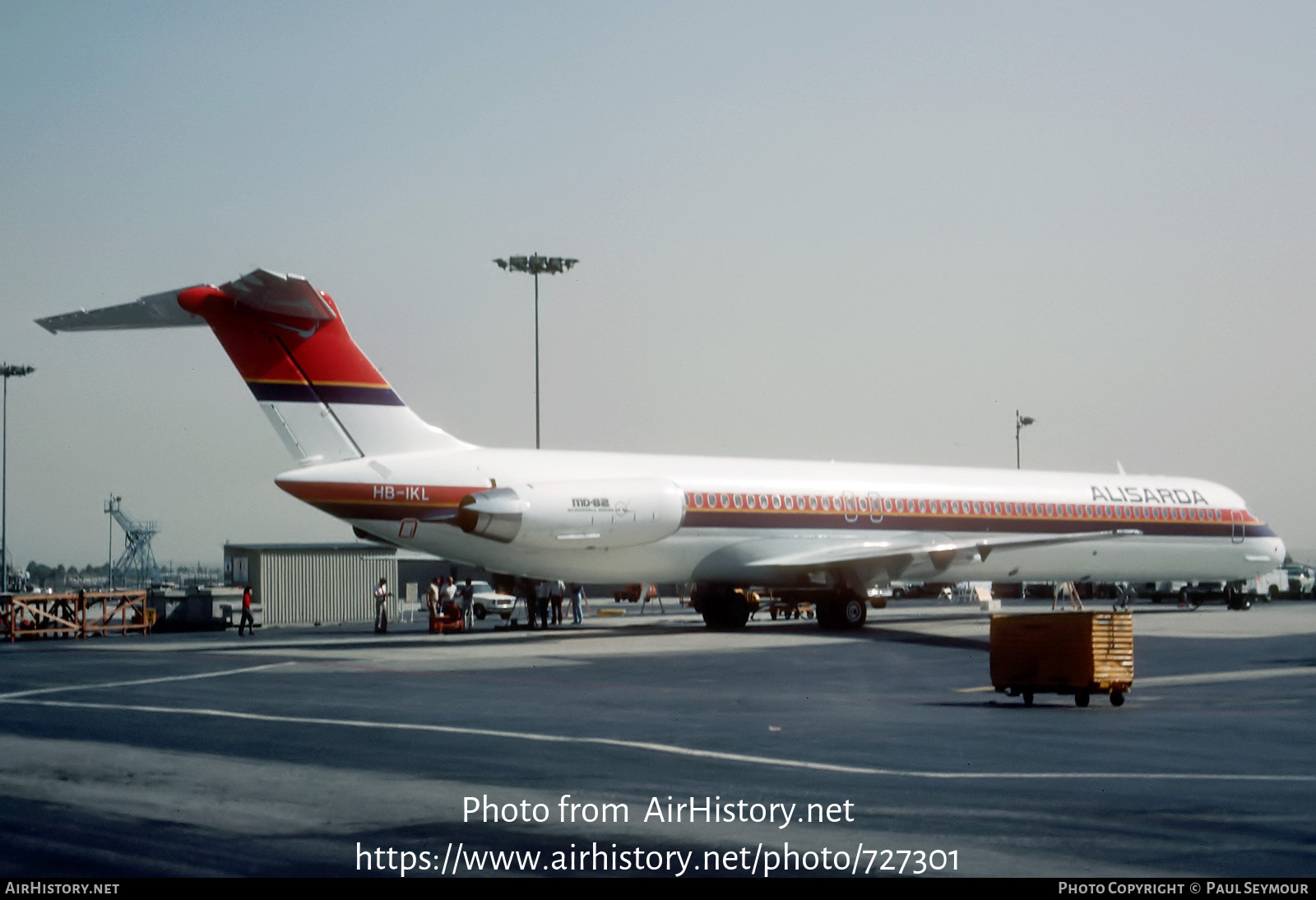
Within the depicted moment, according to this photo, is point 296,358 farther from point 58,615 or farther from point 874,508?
point 58,615

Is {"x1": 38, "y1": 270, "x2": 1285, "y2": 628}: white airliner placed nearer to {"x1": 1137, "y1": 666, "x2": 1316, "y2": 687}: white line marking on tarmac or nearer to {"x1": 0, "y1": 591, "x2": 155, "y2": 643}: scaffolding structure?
{"x1": 1137, "y1": 666, "x2": 1316, "y2": 687}: white line marking on tarmac

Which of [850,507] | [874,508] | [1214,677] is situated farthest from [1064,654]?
[874,508]

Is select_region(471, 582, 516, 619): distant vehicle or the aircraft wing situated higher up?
the aircraft wing

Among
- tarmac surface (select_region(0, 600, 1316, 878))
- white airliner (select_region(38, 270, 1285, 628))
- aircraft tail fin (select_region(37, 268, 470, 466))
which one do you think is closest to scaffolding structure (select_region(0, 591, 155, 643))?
aircraft tail fin (select_region(37, 268, 470, 466))

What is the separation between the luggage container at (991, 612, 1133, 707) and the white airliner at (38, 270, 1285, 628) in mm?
14095

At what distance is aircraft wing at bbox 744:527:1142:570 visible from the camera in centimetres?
3306

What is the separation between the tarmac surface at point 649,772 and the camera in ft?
25.8

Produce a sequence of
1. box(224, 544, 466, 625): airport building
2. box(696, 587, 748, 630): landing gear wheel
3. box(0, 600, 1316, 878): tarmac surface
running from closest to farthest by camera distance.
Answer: box(0, 600, 1316, 878): tarmac surface → box(696, 587, 748, 630): landing gear wheel → box(224, 544, 466, 625): airport building

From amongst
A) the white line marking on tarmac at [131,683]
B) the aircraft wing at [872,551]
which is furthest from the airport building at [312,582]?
the white line marking on tarmac at [131,683]

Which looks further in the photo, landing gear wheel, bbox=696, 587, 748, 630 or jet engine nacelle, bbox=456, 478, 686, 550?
landing gear wheel, bbox=696, 587, 748, 630

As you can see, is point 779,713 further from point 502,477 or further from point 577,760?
point 502,477

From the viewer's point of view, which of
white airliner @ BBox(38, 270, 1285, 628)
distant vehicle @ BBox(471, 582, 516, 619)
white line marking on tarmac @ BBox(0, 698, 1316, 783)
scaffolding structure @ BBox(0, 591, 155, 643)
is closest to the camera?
white line marking on tarmac @ BBox(0, 698, 1316, 783)

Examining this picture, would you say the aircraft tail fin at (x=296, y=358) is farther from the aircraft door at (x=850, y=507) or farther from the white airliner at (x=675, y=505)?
the aircraft door at (x=850, y=507)

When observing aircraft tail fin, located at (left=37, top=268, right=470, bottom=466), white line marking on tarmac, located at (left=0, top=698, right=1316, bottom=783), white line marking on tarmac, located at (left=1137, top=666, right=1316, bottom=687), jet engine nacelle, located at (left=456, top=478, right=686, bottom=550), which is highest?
aircraft tail fin, located at (left=37, top=268, right=470, bottom=466)
